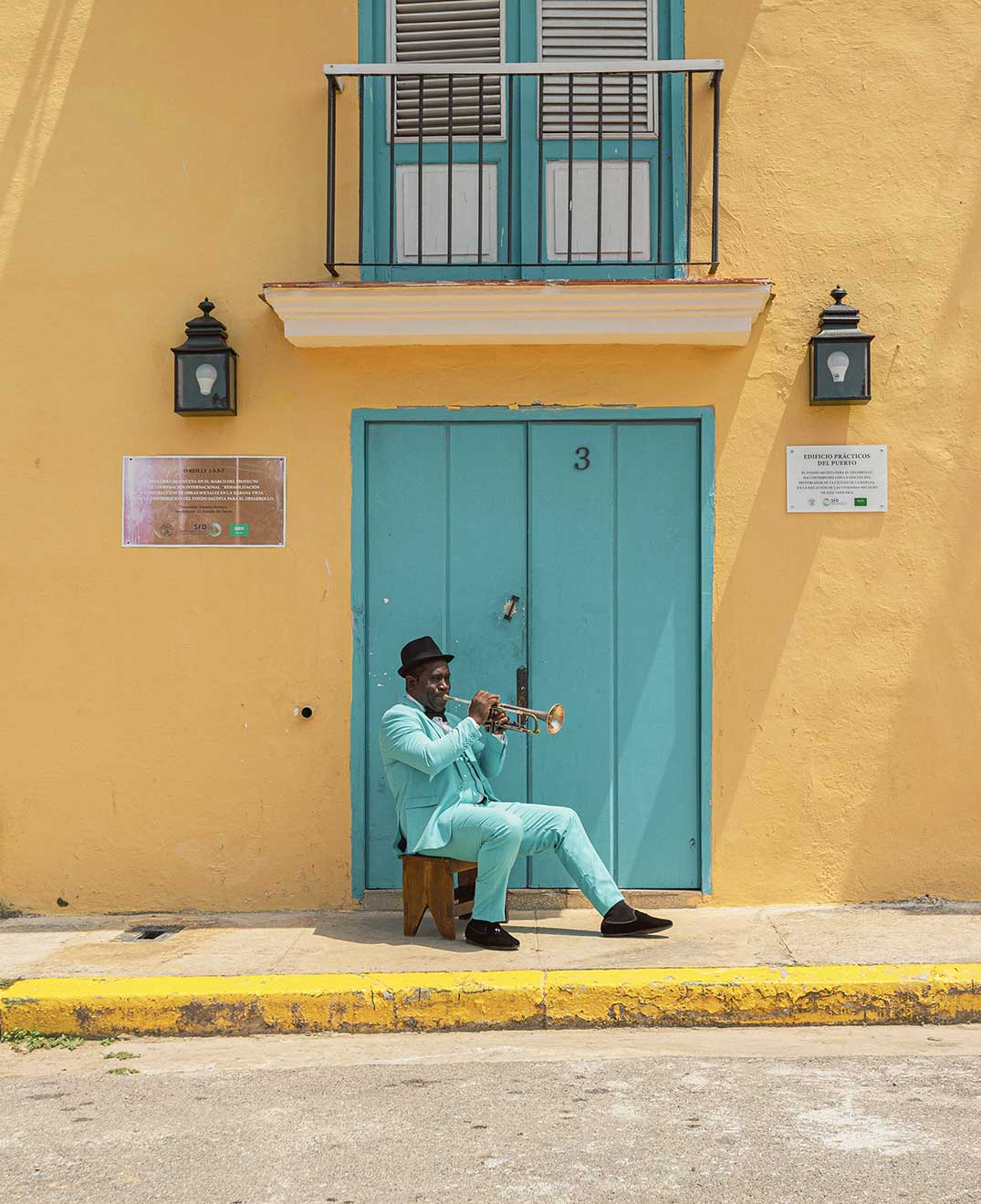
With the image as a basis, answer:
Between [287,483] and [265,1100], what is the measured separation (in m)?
3.10

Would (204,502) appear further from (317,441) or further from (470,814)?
(470,814)

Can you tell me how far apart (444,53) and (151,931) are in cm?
459

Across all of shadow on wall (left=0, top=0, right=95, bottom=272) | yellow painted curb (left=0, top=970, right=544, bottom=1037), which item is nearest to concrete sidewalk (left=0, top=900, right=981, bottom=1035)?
yellow painted curb (left=0, top=970, right=544, bottom=1037)

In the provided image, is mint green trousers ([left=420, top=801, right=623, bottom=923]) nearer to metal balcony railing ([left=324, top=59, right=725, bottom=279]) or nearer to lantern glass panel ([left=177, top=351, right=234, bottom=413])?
lantern glass panel ([left=177, top=351, right=234, bottom=413])

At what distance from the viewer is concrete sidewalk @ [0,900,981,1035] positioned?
16.5ft

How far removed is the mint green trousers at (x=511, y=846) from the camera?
5.62m

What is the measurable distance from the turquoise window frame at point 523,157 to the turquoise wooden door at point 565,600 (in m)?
0.77

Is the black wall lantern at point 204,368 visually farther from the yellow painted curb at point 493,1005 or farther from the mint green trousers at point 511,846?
the yellow painted curb at point 493,1005

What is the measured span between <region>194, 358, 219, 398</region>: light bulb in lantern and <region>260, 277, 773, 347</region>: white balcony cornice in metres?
0.43

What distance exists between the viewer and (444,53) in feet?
21.5

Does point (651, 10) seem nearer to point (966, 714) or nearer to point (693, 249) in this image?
point (693, 249)

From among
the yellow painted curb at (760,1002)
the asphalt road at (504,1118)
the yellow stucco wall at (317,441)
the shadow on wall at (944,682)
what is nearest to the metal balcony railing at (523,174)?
the yellow stucco wall at (317,441)

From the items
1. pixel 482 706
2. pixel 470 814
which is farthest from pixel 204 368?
pixel 470 814

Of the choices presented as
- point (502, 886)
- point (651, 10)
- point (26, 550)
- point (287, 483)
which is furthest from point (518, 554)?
point (651, 10)
